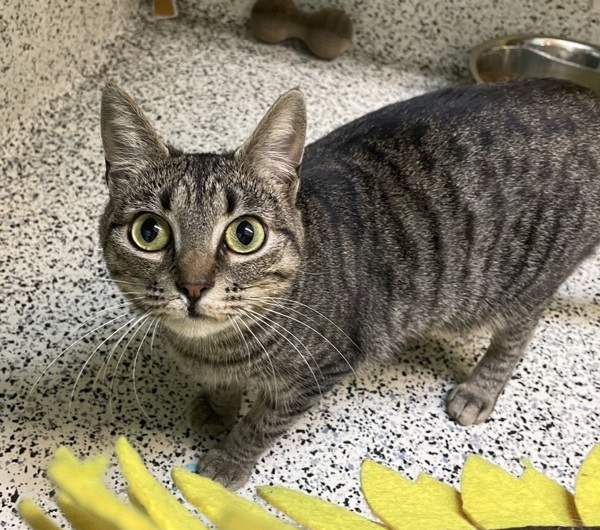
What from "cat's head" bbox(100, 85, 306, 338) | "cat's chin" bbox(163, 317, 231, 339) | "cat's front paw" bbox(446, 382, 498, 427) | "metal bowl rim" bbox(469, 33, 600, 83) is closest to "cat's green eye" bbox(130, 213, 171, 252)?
"cat's head" bbox(100, 85, 306, 338)

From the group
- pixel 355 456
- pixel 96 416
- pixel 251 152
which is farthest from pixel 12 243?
pixel 355 456

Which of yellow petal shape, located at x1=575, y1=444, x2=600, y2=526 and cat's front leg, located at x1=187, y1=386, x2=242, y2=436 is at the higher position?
yellow petal shape, located at x1=575, y1=444, x2=600, y2=526

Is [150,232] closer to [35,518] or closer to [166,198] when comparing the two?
[166,198]

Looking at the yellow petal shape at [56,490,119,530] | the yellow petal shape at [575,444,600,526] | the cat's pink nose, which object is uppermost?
the yellow petal shape at [56,490,119,530]

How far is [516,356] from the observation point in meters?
1.31

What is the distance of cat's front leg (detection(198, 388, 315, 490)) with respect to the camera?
3.63 feet

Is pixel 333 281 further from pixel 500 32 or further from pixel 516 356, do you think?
pixel 500 32

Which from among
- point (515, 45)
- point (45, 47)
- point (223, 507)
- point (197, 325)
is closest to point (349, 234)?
point (197, 325)

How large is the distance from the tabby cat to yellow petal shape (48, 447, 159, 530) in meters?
0.43

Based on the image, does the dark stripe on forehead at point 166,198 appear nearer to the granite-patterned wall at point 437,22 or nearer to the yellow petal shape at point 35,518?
the yellow petal shape at point 35,518

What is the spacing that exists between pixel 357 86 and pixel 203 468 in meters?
1.33

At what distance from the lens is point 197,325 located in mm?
916

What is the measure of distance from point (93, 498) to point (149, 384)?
2.79 ft

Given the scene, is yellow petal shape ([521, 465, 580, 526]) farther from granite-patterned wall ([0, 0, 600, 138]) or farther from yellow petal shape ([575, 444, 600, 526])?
granite-patterned wall ([0, 0, 600, 138])
